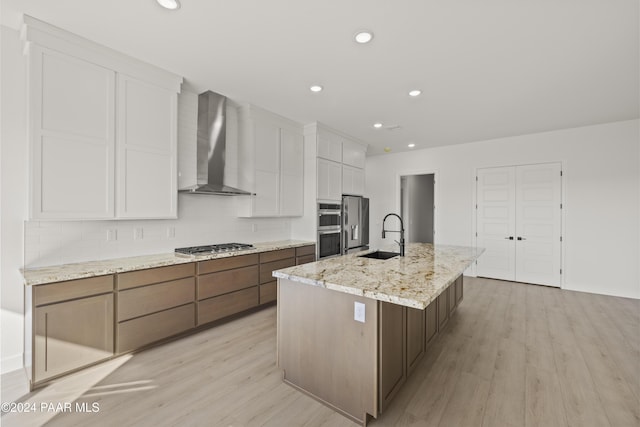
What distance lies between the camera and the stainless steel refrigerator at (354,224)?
202 inches

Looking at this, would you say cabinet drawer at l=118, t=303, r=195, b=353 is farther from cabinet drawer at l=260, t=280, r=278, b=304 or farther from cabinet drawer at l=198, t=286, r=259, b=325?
cabinet drawer at l=260, t=280, r=278, b=304

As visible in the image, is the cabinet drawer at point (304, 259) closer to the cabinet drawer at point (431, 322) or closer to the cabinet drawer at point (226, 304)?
the cabinet drawer at point (226, 304)

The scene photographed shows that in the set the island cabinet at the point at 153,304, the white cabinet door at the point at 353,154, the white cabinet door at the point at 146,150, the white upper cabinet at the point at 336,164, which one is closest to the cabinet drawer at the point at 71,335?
the island cabinet at the point at 153,304

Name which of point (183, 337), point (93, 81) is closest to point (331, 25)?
point (93, 81)

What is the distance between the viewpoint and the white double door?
4902mm

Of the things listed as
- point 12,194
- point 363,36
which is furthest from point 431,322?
point 12,194

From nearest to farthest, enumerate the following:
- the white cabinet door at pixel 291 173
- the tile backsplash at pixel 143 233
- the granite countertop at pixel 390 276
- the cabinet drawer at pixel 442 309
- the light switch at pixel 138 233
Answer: the granite countertop at pixel 390 276, the tile backsplash at pixel 143 233, the cabinet drawer at pixel 442 309, the light switch at pixel 138 233, the white cabinet door at pixel 291 173

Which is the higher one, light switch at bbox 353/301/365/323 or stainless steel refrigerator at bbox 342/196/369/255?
stainless steel refrigerator at bbox 342/196/369/255

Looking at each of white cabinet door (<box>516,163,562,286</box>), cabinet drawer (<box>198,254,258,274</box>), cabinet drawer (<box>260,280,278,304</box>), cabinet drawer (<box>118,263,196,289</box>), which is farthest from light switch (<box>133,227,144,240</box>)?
white cabinet door (<box>516,163,562,286</box>)

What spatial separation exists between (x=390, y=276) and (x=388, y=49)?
1.95 metres

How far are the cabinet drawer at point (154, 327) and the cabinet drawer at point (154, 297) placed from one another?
0.06 meters

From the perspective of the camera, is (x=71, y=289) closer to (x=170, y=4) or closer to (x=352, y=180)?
(x=170, y=4)

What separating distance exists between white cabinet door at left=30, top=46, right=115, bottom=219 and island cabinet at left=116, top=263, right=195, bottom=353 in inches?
27.0

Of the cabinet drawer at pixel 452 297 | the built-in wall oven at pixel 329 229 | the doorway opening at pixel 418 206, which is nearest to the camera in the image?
the cabinet drawer at pixel 452 297
